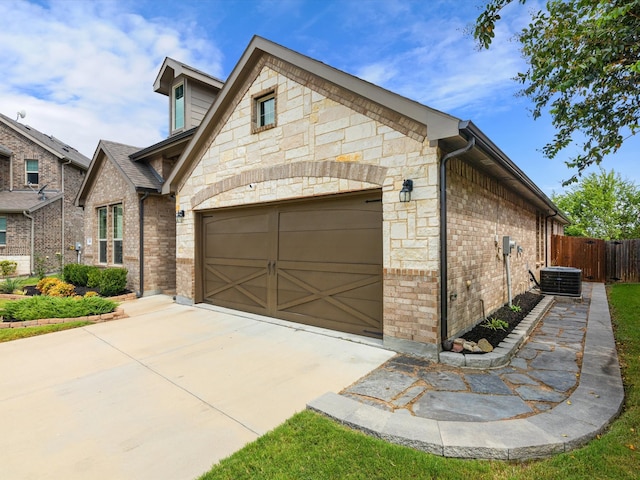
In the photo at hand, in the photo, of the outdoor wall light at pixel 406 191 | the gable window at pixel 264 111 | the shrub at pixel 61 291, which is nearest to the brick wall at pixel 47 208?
the shrub at pixel 61 291

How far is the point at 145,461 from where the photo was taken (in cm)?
263

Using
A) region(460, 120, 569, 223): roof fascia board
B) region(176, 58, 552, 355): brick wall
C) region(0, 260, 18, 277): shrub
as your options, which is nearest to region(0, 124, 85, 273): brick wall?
region(0, 260, 18, 277): shrub

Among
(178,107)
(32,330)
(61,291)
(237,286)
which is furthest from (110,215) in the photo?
(237,286)

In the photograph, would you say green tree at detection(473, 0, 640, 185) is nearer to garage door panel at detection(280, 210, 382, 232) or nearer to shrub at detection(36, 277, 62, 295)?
garage door panel at detection(280, 210, 382, 232)

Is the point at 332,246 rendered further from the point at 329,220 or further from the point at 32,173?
the point at 32,173

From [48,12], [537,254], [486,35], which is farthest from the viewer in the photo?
[537,254]

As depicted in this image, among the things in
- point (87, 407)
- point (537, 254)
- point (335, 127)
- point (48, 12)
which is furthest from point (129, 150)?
point (537, 254)

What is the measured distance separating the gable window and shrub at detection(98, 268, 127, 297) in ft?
22.7

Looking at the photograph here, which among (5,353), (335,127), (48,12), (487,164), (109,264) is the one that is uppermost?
(48,12)

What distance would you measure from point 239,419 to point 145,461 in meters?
0.87

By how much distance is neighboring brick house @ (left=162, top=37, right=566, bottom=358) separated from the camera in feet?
16.0

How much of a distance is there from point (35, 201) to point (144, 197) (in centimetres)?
1249

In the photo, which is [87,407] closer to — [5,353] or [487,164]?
[5,353]

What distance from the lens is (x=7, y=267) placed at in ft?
52.1
